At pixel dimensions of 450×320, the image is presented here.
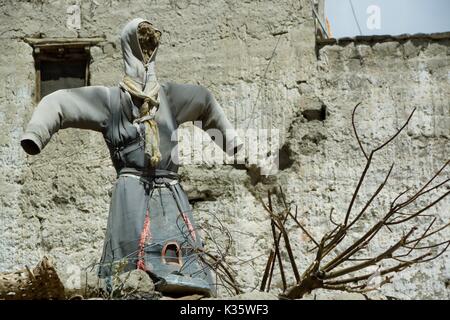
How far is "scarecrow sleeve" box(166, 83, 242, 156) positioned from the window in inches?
100

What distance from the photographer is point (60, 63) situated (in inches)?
383

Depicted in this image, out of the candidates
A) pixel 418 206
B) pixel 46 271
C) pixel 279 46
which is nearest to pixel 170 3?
pixel 279 46

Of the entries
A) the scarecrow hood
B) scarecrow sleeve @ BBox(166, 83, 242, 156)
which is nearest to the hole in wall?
scarecrow sleeve @ BBox(166, 83, 242, 156)

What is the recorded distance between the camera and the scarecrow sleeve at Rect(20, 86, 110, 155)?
6.86 m

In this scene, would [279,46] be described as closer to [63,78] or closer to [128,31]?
[63,78]

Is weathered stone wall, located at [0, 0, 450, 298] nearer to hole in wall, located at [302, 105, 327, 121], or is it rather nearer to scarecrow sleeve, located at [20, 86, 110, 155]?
hole in wall, located at [302, 105, 327, 121]

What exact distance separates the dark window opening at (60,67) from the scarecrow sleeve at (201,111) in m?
2.55

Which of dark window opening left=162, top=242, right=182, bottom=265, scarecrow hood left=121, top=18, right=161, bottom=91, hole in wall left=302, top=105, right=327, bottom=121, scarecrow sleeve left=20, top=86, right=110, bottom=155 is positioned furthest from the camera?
hole in wall left=302, top=105, right=327, bottom=121

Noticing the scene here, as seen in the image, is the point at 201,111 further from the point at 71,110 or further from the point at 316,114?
the point at 316,114

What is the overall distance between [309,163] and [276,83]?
1.92 ft

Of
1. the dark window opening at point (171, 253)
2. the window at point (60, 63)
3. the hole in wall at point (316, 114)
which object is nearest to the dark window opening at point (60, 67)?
the window at point (60, 63)

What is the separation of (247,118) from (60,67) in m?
1.35

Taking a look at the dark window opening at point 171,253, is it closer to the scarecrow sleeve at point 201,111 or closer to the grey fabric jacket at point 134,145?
the grey fabric jacket at point 134,145
